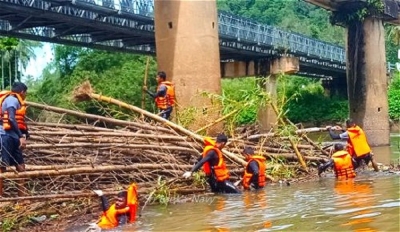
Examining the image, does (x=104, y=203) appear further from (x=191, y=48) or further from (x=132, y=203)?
(x=191, y=48)

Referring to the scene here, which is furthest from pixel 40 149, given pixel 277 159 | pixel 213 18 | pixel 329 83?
pixel 329 83

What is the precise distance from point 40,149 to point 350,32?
21963 millimetres

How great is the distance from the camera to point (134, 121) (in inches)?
532

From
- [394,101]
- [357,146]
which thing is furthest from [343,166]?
[394,101]

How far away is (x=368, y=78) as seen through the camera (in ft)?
99.0

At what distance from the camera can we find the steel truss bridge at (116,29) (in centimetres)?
2717

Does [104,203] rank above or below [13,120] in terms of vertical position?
below

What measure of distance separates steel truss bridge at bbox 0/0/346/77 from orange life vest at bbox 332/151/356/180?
14.8 m

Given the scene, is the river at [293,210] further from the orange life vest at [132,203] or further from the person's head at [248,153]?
the person's head at [248,153]

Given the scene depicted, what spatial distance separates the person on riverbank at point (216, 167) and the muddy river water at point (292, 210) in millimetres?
225

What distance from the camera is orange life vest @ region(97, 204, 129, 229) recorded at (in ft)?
31.1

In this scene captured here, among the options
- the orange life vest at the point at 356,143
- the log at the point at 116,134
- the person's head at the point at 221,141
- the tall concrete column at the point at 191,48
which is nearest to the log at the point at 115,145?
the log at the point at 116,134

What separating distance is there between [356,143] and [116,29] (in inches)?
725

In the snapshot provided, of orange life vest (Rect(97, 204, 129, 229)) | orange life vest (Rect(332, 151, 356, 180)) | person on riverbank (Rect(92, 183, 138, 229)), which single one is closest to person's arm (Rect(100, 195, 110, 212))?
person on riverbank (Rect(92, 183, 138, 229))
